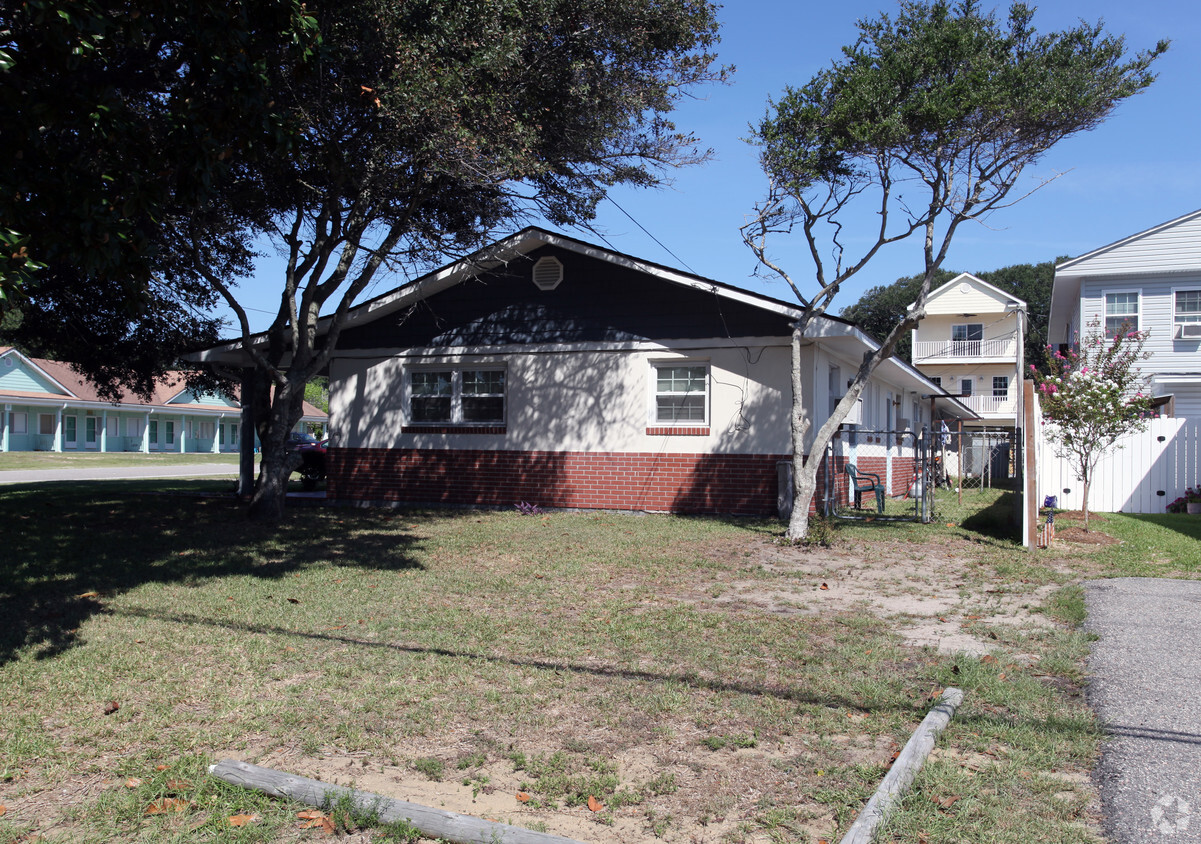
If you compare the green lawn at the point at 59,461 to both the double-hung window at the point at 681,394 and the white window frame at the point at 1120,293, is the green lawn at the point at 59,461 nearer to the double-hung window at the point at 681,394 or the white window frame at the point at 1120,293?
the double-hung window at the point at 681,394

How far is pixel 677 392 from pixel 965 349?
35.9 meters

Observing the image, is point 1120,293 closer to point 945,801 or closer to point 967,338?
point 945,801

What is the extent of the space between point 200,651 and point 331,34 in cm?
741

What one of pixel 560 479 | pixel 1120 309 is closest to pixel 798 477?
pixel 560 479

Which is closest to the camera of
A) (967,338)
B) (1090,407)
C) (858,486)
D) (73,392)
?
(1090,407)

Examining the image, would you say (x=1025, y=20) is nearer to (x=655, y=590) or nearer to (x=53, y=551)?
(x=655, y=590)

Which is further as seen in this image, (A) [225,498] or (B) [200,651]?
(A) [225,498]

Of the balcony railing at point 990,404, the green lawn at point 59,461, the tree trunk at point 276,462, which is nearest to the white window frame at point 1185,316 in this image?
the tree trunk at point 276,462

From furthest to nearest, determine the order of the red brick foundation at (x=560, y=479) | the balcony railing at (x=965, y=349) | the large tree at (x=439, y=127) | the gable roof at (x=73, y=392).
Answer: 1. the balcony railing at (x=965, y=349)
2. the gable roof at (x=73, y=392)
3. the red brick foundation at (x=560, y=479)
4. the large tree at (x=439, y=127)

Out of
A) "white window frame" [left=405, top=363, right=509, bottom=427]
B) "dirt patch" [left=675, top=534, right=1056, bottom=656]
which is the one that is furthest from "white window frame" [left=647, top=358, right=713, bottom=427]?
"dirt patch" [left=675, top=534, right=1056, bottom=656]

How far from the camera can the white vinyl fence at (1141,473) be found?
16500 mm

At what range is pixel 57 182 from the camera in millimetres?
6160

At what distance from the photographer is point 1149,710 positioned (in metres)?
4.74

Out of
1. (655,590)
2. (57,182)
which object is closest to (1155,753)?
(655,590)
